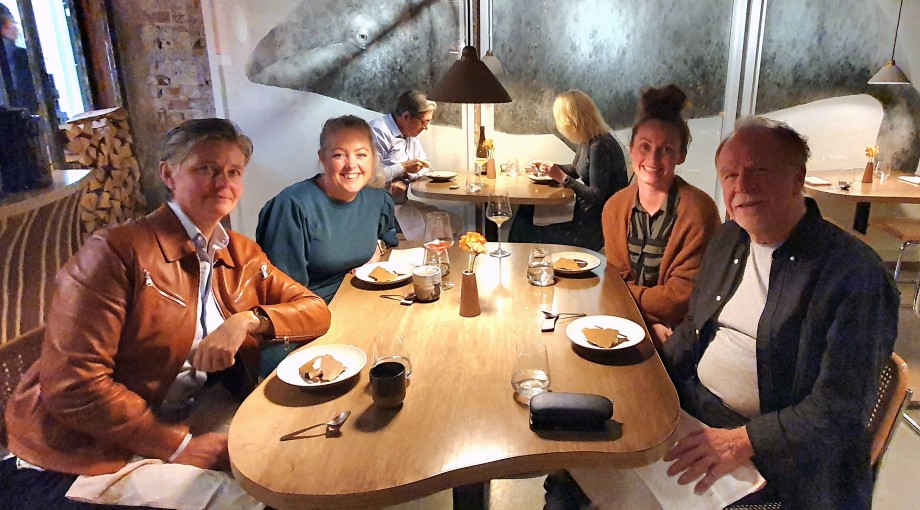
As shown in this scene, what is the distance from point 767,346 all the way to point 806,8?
381 cm

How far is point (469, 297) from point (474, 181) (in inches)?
90.4

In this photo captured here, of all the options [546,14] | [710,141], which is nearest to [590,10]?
[546,14]

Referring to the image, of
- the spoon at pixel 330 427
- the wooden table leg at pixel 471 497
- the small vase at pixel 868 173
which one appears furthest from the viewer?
the small vase at pixel 868 173

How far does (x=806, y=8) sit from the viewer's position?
424cm

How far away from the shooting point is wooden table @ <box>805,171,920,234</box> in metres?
3.55

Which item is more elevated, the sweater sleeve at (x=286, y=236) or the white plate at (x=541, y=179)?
the sweater sleeve at (x=286, y=236)

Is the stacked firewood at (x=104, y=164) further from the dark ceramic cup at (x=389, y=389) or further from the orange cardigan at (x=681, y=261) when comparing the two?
the orange cardigan at (x=681, y=261)

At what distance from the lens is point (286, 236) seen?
2.12 metres

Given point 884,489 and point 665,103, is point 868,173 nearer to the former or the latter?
point 884,489

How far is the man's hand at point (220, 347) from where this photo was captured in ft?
4.85

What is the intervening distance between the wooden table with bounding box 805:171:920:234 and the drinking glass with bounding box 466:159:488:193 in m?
2.08

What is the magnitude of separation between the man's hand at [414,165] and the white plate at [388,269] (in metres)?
1.88

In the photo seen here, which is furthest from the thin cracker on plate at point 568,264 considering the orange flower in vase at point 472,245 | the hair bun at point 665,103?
the hair bun at point 665,103

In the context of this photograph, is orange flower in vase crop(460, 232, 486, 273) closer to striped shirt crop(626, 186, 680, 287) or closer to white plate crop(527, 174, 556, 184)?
striped shirt crop(626, 186, 680, 287)
